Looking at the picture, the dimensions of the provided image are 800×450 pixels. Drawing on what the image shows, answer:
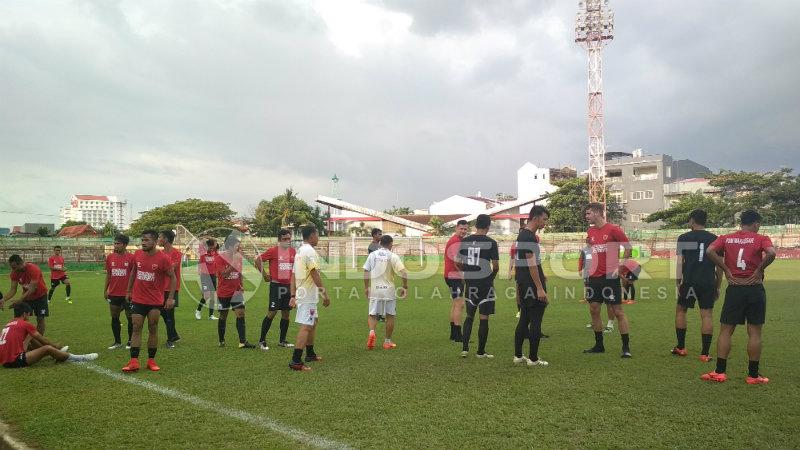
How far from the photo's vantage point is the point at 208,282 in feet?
46.7

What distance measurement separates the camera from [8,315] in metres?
15.0

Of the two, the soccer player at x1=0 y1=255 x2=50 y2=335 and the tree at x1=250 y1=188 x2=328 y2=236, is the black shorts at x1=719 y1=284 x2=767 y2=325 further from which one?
the tree at x1=250 y1=188 x2=328 y2=236

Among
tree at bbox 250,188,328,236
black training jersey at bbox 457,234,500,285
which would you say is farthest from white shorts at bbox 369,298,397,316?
tree at bbox 250,188,328,236

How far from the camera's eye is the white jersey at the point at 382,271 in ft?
31.3

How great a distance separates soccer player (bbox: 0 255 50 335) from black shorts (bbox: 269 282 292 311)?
433 cm

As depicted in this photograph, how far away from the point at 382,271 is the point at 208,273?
17.7ft

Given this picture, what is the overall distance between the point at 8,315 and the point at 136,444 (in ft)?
43.6

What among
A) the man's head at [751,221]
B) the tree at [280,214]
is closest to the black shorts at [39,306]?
the man's head at [751,221]

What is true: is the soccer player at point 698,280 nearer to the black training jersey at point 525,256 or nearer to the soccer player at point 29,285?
the black training jersey at point 525,256

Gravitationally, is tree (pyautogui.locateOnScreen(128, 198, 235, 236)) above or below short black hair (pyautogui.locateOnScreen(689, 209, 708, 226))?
above

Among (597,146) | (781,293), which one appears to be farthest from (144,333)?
(597,146)

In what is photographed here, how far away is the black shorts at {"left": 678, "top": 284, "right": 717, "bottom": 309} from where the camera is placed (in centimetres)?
806

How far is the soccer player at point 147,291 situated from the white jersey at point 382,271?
11.1 ft

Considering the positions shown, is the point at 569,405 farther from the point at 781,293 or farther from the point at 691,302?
the point at 781,293
